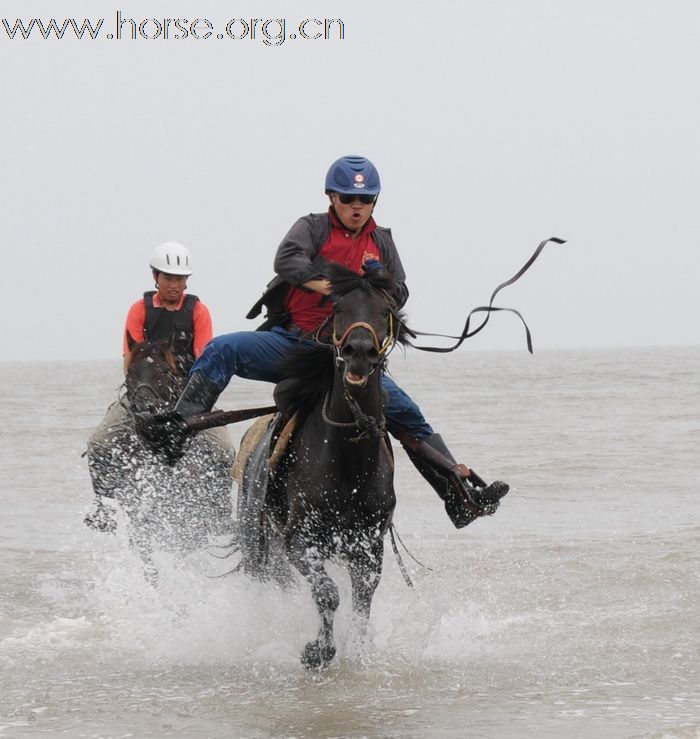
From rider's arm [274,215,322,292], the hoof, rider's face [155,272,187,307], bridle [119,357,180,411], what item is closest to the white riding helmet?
rider's face [155,272,187,307]

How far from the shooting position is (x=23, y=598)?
1029cm

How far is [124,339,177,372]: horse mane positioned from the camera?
31.7 ft

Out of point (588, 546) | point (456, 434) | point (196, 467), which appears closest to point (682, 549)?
point (588, 546)

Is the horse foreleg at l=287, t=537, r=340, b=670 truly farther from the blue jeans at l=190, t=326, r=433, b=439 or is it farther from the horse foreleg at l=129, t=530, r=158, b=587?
the horse foreleg at l=129, t=530, r=158, b=587

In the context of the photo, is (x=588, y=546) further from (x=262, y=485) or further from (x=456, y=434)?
(x=456, y=434)

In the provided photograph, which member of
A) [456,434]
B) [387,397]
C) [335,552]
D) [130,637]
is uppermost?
[387,397]

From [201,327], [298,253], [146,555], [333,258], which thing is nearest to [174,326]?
[201,327]

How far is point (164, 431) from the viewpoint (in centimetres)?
746

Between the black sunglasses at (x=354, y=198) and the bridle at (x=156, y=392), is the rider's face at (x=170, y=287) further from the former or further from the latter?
the black sunglasses at (x=354, y=198)

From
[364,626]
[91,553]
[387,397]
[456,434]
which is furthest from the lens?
[456,434]

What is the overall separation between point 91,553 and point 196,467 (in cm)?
298

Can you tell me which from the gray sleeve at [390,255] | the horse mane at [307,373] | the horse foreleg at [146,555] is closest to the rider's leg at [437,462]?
the horse mane at [307,373]

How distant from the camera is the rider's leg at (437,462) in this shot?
7.51 meters

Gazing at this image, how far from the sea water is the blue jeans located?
1.04 meters
